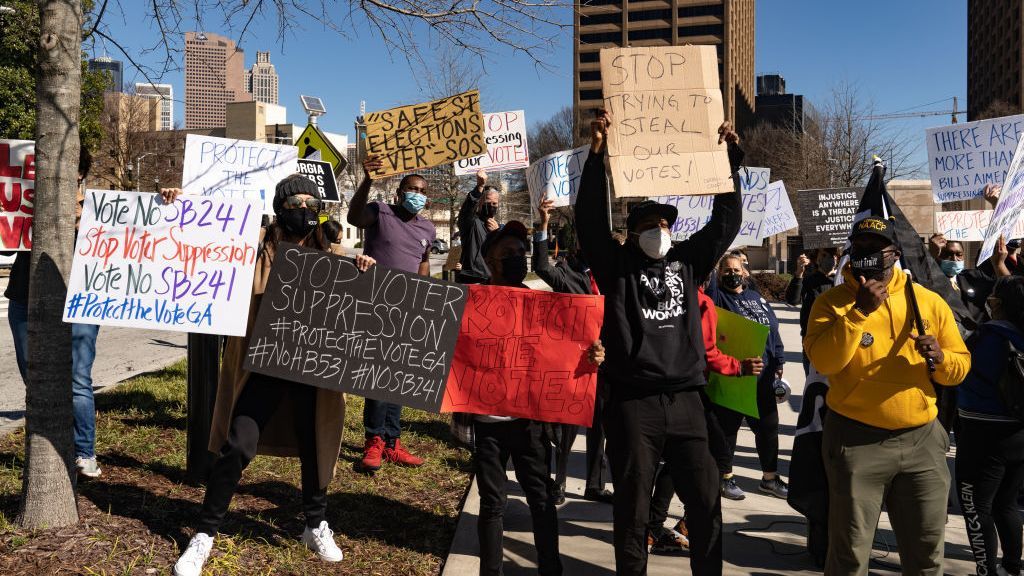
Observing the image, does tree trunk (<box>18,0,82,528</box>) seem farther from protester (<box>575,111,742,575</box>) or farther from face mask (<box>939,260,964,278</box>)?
face mask (<box>939,260,964,278</box>)

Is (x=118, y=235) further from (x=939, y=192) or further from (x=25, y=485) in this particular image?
(x=939, y=192)

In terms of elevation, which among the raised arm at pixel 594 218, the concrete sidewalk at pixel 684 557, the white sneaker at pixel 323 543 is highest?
the raised arm at pixel 594 218

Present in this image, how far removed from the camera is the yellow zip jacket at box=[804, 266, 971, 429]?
3.47m

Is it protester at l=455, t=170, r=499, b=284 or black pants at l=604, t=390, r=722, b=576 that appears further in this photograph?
protester at l=455, t=170, r=499, b=284

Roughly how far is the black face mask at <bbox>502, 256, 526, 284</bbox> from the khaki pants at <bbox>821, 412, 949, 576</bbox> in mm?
1781

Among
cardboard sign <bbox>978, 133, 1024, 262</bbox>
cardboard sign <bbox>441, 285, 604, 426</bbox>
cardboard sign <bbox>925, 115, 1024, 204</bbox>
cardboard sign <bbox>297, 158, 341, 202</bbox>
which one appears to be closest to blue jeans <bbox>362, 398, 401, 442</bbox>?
cardboard sign <bbox>441, 285, 604, 426</bbox>

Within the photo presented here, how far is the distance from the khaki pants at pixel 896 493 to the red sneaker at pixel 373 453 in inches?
132

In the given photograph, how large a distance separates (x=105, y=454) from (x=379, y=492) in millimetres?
1965

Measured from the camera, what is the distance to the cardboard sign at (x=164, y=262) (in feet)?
13.8

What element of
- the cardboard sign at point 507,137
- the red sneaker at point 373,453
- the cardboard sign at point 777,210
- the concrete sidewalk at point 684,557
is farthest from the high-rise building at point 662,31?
the concrete sidewalk at point 684,557

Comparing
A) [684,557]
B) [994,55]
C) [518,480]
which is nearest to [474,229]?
[518,480]

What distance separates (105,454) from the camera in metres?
5.72

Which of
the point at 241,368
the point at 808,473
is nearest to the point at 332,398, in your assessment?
the point at 241,368

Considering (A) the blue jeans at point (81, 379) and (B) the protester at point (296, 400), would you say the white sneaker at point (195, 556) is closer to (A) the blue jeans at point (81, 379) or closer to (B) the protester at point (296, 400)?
(B) the protester at point (296, 400)
